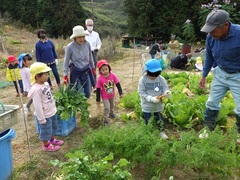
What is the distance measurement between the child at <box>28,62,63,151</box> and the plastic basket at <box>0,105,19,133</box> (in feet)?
1.74

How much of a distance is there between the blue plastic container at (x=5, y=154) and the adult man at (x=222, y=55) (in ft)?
8.01

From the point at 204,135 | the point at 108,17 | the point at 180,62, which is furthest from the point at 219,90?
the point at 108,17

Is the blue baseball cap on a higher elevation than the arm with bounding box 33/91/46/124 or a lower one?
higher

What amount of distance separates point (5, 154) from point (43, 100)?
0.89 metres

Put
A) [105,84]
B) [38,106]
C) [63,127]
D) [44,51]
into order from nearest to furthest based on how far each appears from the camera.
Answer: [38,106]
[63,127]
[105,84]
[44,51]

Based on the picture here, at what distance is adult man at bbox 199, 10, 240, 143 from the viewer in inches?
127

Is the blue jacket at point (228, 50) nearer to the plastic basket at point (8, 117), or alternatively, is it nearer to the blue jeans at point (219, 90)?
the blue jeans at point (219, 90)

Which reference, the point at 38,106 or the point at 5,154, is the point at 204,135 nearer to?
the point at 38,106

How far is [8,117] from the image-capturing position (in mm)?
2854

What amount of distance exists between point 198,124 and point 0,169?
2893 mm

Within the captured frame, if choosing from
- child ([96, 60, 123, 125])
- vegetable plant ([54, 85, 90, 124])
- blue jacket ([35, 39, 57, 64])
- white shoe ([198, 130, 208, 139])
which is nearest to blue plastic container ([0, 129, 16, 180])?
vegetable plant ([54, 85, 90, 124])

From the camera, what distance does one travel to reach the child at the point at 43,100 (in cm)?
353

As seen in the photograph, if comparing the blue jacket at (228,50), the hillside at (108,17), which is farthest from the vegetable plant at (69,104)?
the hillside at (108,17)

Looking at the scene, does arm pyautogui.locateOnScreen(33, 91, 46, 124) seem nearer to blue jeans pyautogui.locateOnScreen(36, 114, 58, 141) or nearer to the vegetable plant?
blue jeans pyautogui.locateOnScreen(36, 114, 58, 141)
